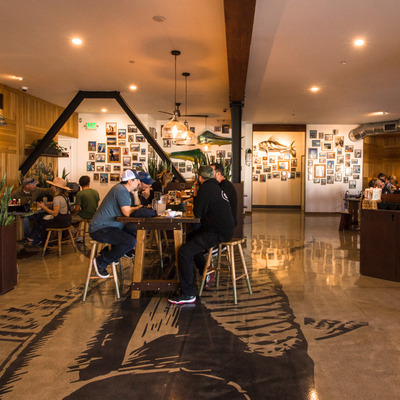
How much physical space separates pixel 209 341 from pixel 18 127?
289 inches

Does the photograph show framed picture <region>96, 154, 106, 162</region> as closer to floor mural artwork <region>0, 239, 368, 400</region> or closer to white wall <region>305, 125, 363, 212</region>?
white wall <region>305, 125, 363, 212</region>

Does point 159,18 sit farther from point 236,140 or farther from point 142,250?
point 236,140

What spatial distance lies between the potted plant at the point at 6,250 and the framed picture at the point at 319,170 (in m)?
11.5

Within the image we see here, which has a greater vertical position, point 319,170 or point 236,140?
point 236,140

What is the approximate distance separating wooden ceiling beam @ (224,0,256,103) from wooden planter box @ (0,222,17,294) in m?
3.36

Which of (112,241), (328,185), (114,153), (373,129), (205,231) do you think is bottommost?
Result: (112,241)

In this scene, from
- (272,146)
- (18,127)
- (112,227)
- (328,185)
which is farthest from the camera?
(272,146)

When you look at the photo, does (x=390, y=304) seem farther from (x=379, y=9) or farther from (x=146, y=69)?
(x=146, y=69)

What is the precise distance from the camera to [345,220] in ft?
31.7

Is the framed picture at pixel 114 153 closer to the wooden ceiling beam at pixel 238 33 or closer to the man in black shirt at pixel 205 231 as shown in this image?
the wooden ceiling beam at pixel 238 33

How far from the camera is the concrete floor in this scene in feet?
8.05

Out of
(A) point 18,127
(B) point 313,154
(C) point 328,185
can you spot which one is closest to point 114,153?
(A) point 18,127

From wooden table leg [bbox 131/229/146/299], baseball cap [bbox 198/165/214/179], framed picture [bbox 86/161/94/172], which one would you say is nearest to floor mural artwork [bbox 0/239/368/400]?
wooden table leg [bbox 131/229/146/299]

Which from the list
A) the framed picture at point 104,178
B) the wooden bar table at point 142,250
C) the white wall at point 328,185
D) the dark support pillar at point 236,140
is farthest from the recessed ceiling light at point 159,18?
the white wall at point 328,185
